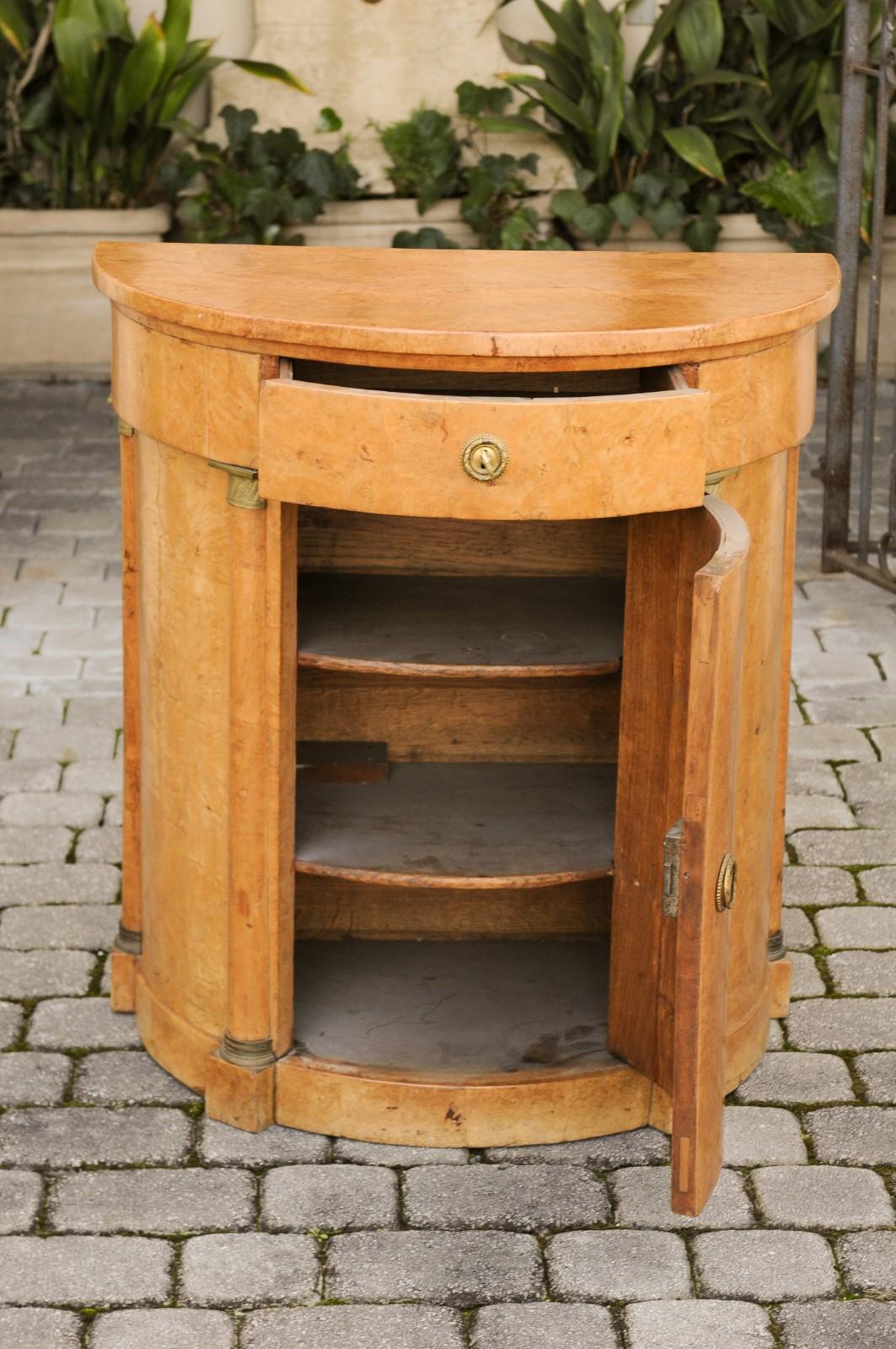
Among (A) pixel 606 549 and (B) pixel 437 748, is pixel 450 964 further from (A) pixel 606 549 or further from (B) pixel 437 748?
(A) pixel 606 549

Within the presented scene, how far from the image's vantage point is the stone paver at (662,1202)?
113 inches

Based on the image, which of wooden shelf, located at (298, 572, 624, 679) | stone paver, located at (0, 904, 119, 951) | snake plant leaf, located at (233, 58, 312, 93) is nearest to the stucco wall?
snake plant leaf, located at (233, 58, 312, 93)

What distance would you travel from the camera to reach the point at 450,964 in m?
3.42

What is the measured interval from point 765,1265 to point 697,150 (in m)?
5.67

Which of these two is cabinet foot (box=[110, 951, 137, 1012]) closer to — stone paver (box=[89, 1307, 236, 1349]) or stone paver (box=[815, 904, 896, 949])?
stone paver (box=[89, 1307, 236, 1349])

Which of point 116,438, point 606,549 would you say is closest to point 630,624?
point 606,549

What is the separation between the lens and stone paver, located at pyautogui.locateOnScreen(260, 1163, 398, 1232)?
286 centimetres

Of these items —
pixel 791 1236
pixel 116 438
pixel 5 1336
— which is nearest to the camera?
pixel 5 1336

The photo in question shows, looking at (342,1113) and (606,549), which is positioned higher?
(606,549)

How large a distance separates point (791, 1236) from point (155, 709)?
51.5 inches

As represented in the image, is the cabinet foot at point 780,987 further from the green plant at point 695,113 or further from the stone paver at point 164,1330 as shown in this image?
the green plant at point 695,113

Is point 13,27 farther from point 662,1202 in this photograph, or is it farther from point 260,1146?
point 662,1202

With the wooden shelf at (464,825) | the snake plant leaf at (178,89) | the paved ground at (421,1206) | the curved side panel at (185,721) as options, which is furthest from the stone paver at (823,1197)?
the snake plant leaf at (178,89)

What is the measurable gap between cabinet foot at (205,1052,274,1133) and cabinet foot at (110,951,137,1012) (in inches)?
14.8
